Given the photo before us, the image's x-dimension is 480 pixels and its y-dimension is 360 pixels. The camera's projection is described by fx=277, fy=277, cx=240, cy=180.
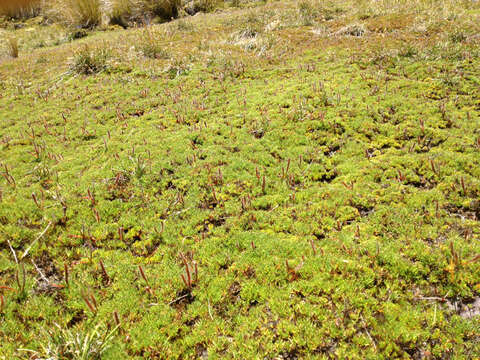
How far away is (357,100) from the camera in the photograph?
10016 mm

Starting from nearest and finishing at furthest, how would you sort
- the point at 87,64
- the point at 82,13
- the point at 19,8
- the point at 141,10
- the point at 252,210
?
the point at 252,210
the point at 87,64
the point at 82,13
the point at 141,10
the point at 19,8

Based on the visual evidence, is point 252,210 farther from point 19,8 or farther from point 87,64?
point 19,8

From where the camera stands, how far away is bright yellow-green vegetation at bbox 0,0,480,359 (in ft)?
13.6

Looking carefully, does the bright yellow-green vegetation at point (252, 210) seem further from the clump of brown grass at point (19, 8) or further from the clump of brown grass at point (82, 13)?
the clump of brown grass at point (19, 8)

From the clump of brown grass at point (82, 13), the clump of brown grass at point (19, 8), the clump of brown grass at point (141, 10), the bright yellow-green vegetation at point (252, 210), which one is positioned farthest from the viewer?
the clump of brown grass at point (19, 8)

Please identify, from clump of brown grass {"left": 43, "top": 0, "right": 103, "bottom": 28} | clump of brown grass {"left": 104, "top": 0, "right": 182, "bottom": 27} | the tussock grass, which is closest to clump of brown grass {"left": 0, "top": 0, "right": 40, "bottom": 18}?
clump of brown grass {"left": 43, "top": 0, "right": 103, "bottom": 28}

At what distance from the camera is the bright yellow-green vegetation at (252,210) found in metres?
4.16

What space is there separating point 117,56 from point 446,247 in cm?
1797

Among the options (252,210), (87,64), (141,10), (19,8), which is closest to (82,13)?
(141,10)

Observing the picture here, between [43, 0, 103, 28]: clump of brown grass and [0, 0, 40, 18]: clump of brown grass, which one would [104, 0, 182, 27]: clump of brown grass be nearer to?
[43, 0, 103, 28]: clump of brown grass

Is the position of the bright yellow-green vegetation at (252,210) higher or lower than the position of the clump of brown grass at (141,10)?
lower

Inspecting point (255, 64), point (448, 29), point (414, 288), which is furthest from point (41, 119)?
point (448, 29)

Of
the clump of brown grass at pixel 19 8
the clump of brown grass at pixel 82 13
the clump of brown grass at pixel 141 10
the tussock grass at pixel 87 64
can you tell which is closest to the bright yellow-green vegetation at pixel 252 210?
the tussock grass at pixel 87 64

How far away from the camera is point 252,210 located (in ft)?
21.4
